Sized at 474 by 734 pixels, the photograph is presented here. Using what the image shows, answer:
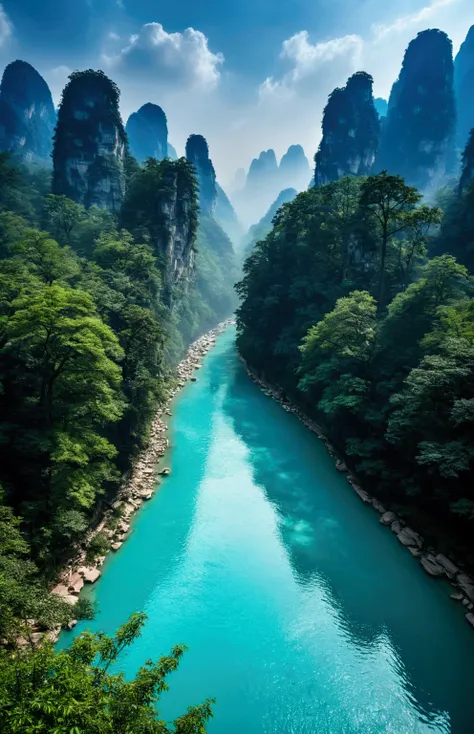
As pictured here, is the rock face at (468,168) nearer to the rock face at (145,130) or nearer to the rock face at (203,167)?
the rock face at (203,167)

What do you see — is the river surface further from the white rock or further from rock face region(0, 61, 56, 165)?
rock face region(0, 61, 56, 165)

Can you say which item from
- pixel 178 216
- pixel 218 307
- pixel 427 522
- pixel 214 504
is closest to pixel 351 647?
pixel 427 522

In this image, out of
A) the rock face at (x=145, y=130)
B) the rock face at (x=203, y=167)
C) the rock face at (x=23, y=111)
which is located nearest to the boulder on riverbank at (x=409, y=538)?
the rock face at (x=23, y=111)

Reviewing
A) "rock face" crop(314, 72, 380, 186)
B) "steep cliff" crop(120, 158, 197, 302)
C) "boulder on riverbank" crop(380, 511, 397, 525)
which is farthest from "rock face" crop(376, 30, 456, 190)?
"boulder on riverbank" crop(380, 511, 397, 525)

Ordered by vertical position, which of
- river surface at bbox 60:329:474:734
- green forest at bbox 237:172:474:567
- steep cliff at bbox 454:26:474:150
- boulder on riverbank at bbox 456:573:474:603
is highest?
steep cliff at bbox 454:26:474:150

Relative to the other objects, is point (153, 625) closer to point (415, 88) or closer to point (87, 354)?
point (87, 354)

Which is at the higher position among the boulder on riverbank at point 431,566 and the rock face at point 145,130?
the rock face at point 145,130

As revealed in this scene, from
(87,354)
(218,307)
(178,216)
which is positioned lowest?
(87,354)
